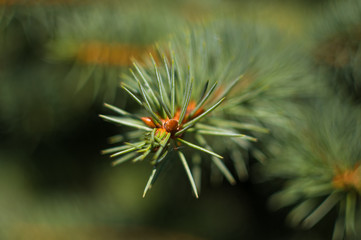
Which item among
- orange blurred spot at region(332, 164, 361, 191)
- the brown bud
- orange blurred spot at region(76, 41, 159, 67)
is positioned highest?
orange blurred spot at region(76, 41, 159, 67)

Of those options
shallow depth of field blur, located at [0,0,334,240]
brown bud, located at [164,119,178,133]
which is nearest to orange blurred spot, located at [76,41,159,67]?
shallow depth of field blur, located at [0,0,334,240]

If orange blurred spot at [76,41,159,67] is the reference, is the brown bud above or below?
below

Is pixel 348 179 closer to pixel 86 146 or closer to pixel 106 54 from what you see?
pixel 106 54

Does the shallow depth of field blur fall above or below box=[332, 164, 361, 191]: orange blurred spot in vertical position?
above

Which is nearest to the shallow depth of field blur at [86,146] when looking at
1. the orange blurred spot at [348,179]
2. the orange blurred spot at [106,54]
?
the orange blurred spot at [106,54]

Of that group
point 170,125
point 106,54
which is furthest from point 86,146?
point 170,125

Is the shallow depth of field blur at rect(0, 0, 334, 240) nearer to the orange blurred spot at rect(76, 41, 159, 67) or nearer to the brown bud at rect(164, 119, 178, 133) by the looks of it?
the orange blurred spot at rect(76, 41, 159, 67)

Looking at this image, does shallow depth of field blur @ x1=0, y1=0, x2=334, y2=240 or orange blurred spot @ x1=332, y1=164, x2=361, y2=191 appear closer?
orange blurred spot @ x1=332, y1=164, x2=361, y2=191

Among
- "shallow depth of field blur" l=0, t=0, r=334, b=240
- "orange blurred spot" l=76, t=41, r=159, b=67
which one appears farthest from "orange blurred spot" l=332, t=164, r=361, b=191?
"orange blurred spot" l=76, t=41, r=159, b=67

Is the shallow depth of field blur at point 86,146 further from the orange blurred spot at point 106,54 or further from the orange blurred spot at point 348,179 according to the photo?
the orange blurred spot at point 348,179
